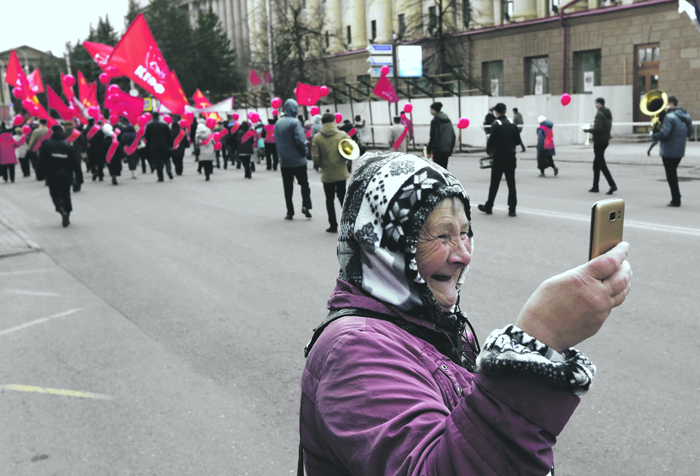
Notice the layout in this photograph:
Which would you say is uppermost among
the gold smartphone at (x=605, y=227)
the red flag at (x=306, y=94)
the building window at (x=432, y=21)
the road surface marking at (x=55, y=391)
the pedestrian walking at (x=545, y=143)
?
the building window at (x=432, y=21)

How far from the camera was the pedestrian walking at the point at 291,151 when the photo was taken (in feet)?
37.7

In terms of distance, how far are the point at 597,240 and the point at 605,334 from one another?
14.9 feet

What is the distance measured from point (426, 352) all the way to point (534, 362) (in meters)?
0.42

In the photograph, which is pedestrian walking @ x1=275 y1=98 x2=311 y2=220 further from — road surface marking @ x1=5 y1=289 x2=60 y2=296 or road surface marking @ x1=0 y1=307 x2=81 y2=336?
road surface marking @ x1=0 y1=307 x2=81 y2=336

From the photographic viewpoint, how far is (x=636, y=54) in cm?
2944

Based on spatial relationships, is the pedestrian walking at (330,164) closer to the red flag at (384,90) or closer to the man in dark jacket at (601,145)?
the man in dark jacket at (601,145)

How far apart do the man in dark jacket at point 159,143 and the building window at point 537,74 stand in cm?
1997

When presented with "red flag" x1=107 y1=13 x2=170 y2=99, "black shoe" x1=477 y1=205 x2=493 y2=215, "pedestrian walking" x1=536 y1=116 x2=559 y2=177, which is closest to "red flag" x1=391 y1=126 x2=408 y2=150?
"pedestrian walking" x1=536 y1=116 x2=559 y2=177

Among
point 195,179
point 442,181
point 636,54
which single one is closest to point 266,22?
point 636,54

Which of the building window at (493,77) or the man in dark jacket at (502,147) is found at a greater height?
the building window at (493,77)

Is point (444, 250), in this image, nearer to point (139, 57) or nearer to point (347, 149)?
point (347, 149)

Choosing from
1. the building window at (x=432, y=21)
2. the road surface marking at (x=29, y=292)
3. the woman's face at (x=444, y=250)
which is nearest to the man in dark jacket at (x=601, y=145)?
the road surface marking at (x=29, y=292)

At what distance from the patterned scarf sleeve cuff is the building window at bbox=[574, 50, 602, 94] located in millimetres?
32128

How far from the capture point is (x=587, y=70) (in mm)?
31828
